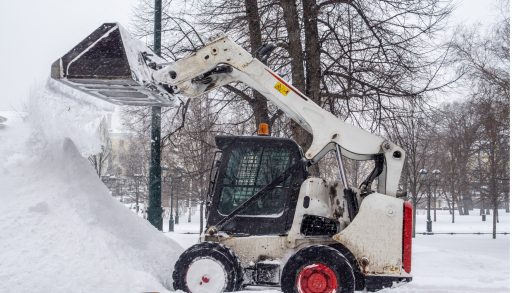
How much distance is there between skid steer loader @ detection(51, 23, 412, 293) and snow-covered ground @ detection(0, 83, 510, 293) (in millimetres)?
569

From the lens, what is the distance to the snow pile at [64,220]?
5.39 meters

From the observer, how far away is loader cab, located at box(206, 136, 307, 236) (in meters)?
5.89

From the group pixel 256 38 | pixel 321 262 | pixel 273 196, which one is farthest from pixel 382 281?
pixel 256 38

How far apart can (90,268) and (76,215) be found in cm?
80

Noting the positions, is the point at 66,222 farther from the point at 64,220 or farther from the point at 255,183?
the point at 255,183

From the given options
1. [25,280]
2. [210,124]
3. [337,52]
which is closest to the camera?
[25,280]

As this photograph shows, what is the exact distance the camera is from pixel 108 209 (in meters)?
6.62

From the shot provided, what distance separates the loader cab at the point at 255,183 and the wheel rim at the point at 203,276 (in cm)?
56

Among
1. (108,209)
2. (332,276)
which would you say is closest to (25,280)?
(108,209)

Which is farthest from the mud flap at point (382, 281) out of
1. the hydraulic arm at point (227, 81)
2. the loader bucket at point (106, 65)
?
the loader bucket at point (106, 65)

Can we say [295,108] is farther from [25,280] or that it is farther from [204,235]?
[25,280]

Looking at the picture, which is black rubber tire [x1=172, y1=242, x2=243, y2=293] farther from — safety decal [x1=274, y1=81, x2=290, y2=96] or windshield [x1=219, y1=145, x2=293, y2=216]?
safety decal [x1=274, y1=81, x2=290, y2=96]

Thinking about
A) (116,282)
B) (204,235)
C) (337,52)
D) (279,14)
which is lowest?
(116,282)

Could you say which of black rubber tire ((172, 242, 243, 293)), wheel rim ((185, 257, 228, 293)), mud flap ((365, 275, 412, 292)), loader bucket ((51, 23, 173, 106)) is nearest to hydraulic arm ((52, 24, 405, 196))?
loader bucket ((51, 23, 173, 106))
